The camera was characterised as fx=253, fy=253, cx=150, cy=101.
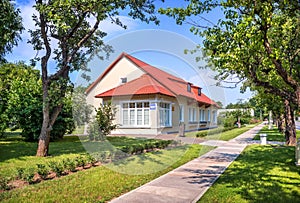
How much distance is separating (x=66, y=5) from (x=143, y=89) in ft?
43.9

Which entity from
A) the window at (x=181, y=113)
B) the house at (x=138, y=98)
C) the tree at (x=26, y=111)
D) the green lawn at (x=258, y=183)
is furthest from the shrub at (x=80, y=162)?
the window at (x=181, y=113)

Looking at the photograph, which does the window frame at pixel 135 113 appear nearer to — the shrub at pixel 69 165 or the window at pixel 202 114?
the shrub at pixel 69 165

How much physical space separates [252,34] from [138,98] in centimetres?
1659

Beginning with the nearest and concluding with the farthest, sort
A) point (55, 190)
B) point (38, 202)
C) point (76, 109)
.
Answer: point (38, 202) < point (55, 190) < point (76, 109)

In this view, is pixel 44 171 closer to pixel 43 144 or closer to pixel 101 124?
pixel 43 144

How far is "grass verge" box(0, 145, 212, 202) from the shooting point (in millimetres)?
5215

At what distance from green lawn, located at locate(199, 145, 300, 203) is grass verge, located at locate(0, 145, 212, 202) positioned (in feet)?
6.29

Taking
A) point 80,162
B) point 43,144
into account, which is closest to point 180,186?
point 80,162

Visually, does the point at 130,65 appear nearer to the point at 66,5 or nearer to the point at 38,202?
the point at 66,5

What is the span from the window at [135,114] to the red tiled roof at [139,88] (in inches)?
43.3

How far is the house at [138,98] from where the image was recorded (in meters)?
21.1

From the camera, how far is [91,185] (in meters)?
6.17

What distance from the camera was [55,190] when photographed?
18.7 ft

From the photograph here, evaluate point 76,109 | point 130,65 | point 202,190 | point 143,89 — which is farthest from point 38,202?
point 130,65
